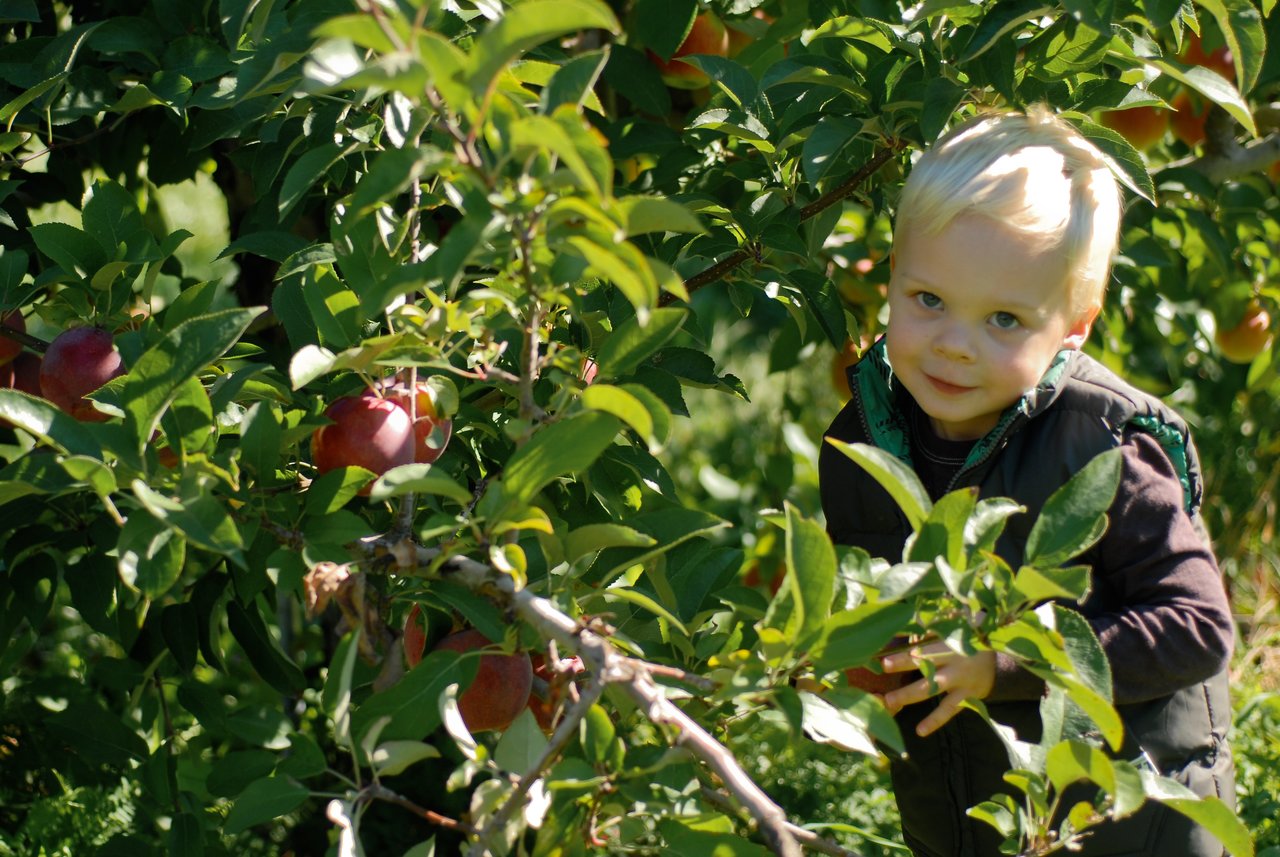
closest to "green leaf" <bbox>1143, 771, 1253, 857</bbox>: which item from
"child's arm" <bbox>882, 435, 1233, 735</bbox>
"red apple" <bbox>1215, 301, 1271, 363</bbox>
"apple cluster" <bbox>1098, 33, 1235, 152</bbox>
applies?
"child's arm" <bbox>882, 435, 1233, 735</bbox>

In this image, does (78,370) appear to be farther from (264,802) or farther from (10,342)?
(264,802)

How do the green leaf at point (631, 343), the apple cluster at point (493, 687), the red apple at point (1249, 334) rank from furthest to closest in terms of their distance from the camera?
the red apple at point (1249, 334)
the apple cluster at point (493, 687)
the green leaf at point (631, 343)

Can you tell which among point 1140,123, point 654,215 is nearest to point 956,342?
point 654,215

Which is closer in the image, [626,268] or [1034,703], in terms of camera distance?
[626,268]

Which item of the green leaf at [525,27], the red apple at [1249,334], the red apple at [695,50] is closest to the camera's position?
the green leaf at [525,27]

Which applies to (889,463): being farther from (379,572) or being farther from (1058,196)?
(1058,196)

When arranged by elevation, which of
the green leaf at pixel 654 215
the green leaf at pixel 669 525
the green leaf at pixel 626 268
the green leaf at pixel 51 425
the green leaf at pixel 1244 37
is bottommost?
the green leaf at pixel 669 525

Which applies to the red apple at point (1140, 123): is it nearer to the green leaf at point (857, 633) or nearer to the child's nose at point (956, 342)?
the child's nose at point (956, 342)

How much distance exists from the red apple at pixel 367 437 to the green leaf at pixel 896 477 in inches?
11.9

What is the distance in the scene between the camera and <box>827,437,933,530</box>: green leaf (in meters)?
0.77

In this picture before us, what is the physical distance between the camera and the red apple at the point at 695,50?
60.8 inches

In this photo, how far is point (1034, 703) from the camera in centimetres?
118

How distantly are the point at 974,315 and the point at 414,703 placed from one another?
568 millimetres

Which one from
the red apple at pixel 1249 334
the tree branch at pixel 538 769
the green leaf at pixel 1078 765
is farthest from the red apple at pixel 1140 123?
the tree branch at pixel 538 769
